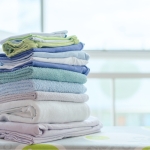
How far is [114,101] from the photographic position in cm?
136

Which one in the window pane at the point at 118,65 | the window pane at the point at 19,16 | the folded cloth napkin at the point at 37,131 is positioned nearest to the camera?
the folded cloth napkin at the point at 37,131

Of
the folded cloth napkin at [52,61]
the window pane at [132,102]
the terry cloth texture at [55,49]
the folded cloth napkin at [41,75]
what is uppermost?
the terry cloth texture at [55,49]

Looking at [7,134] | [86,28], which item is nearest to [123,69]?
[86,28]

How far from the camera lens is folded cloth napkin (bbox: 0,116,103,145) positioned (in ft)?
1.79

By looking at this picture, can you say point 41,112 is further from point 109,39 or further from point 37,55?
point 109,39

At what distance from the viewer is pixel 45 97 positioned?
60cm

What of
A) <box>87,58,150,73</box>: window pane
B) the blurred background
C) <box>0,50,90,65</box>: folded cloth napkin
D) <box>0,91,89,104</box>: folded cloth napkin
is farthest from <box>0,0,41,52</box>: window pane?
<box>0,91,89,104</box>: folded cloth napkin

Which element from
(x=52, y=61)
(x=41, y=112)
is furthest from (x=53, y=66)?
(x=41, y=112)

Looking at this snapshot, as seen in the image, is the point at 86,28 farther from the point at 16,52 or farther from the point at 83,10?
the point at 16,52

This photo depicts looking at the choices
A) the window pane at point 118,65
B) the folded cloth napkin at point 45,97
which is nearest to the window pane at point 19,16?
the window pane at point 118,65

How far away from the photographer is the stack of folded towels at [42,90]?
577 millimetres

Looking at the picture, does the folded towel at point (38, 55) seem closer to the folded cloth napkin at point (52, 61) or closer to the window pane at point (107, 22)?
the folded cloth napkin at point (52, 61)

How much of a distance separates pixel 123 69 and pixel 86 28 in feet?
1.22

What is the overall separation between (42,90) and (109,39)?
A: 0.92m
